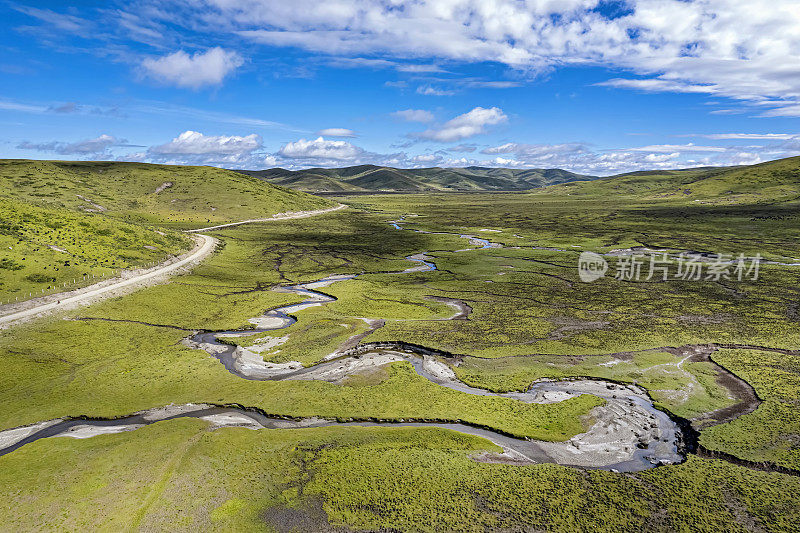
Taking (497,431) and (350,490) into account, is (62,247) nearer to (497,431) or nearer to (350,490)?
(350,490)

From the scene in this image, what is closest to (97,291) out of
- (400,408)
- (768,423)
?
(400,408)

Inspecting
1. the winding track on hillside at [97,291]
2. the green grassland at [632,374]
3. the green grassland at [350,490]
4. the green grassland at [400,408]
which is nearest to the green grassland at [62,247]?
the winding track on hillside at [97,291]

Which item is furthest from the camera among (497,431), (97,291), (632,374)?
(97,291)

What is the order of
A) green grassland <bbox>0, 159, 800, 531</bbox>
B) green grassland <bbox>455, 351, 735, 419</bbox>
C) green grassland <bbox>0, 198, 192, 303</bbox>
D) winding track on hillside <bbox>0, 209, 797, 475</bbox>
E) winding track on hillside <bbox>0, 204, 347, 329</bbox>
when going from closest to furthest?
green grassland <bbox>0, 159, 800, 531</bbox>
winding track on hillside <bbox>0, 209, 797, 475</bbox>
green grassland <bbox>455, 351, 735, 419</bbox>
winding track on hillside <bbox>0, 204, 347, 329</bbox>
green grassland <bbox>0, 198, 192, 303</bbox>

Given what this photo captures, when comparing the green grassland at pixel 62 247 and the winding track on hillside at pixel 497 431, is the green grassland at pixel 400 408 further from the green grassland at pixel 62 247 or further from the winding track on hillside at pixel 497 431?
the green grassland at pixel 62 247

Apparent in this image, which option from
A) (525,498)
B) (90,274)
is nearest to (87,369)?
(90,274)

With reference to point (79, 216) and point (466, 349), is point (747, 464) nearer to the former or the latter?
point (466, 349)

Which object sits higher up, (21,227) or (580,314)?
(21,227)

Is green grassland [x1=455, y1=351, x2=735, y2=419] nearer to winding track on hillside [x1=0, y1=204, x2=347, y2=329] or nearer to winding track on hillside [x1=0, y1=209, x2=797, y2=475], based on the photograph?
winding track on hillside [x1=0, y1=209, x2=797, y2=475]

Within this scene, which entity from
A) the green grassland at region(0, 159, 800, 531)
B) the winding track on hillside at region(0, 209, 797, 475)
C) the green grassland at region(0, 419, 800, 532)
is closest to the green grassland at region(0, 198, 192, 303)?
the green grassland at region(0, 159, 800, 531)
